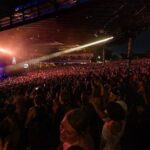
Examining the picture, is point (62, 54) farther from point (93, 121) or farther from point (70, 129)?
point (70, 129)

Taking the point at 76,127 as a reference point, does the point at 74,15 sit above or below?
above

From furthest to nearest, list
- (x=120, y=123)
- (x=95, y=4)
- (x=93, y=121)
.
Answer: (x=95, y=4)
(x=93, y=121)
(x=120, y=123)

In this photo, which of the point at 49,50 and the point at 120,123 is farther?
the point at 49,50

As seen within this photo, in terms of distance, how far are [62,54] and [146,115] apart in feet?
80.4

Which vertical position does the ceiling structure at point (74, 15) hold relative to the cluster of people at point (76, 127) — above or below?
above

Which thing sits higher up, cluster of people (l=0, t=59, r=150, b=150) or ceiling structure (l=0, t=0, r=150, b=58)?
ceiling structure (l=0, t=0, r=150, b=58)

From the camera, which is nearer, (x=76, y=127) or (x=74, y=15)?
(x=76, y=127)

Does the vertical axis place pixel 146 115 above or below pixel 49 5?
below

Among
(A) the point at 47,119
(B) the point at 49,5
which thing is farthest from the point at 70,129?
(B) the point at 49,5

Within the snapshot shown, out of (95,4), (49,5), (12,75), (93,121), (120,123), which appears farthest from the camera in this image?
(12,75)

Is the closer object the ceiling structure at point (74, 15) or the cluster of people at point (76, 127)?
the cluster of people at point (76, 127)

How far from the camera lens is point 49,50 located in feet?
96.2

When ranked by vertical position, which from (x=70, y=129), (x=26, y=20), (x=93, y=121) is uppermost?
(x=26, y=20)

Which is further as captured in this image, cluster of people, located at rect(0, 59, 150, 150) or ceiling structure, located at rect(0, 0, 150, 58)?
ceiling structure, located at rect(0, 0, 150, 58)
